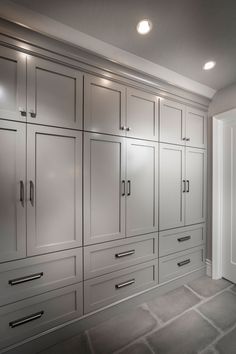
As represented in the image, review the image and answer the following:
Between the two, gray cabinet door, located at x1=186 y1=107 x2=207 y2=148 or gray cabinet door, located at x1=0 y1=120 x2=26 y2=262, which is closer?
gray cabinet door, located at x1=0 y1=120 x2=26 y2=262

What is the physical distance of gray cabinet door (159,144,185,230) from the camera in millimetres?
2168

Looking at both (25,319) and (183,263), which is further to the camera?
(183,263)

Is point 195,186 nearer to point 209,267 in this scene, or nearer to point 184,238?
point 184,238

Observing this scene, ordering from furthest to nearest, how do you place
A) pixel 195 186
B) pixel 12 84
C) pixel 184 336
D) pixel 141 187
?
pixel 195 186, pixel 141 187, pixel 184 336, pixel 12 84

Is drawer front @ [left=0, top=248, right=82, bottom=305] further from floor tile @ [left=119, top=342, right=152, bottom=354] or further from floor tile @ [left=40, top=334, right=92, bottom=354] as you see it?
floor tile @ [left=119, top=342, right=152, bottom=354]

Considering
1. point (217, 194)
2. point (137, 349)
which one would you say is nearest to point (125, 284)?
point (137, 349)

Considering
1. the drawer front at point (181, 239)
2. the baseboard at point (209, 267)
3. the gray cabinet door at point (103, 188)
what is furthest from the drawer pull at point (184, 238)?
the gray cabinet door at point (103, 188)

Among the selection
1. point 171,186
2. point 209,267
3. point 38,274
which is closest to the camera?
point 38,274

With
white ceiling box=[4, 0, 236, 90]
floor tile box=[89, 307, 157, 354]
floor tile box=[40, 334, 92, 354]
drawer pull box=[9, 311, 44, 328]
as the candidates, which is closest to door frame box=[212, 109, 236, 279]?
white ceiling box=[4, 0, 236, 90]

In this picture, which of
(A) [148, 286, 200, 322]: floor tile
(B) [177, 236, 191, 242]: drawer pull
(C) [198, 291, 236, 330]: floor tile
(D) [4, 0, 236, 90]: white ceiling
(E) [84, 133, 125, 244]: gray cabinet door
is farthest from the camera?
(B) [177, 236, 191, 242]: drawer pull

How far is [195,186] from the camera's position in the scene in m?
2.49

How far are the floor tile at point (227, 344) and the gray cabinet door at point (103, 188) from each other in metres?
1.20

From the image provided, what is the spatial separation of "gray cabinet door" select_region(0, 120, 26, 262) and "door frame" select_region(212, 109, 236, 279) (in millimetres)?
2366

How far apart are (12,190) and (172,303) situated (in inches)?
80.9
